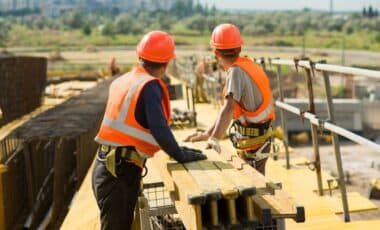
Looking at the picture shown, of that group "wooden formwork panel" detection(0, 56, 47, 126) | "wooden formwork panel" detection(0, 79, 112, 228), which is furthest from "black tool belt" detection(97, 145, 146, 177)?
"wooden formwork panel" detection(0, 56, 47, 126)

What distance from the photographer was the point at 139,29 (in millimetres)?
144125

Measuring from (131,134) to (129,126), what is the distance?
60 millimetres

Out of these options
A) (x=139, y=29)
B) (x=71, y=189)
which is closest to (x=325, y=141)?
(x=71, y=189)

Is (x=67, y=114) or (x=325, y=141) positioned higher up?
(x=67, y=114)

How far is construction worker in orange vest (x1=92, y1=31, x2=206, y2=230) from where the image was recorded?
14.6 feet

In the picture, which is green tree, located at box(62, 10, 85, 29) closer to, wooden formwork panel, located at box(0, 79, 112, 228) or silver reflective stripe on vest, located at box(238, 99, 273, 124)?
wooden formwork panel, located at box(0, 79, 112, 228)

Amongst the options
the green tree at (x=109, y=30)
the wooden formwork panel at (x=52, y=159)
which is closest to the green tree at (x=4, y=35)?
the green tree at (x=109, y=30)

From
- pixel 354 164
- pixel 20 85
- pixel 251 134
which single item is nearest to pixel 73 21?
pixel 354 164

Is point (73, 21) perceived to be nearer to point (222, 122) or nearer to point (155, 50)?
point (222, 122)

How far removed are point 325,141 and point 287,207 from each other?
3942 centimetres

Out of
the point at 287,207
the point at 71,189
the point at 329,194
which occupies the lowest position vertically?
the point at 71,189

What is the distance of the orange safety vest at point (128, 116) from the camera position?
4.49 m

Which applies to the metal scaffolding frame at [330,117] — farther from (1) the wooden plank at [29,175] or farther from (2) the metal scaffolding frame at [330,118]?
(1) the wooden plank at [29,175]

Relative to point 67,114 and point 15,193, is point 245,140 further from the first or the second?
point 67,114
